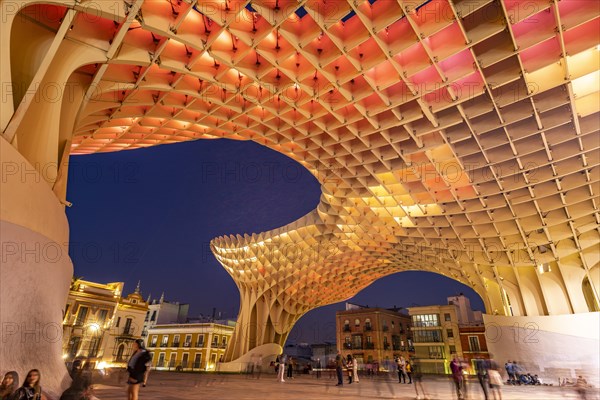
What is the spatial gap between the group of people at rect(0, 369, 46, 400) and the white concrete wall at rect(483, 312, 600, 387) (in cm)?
2829

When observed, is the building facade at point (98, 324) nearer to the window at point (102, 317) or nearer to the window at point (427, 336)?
the window at point (102, 317)

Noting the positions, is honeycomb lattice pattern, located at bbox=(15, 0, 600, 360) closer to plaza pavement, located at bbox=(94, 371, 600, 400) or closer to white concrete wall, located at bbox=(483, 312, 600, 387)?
white concrete wall, located at bbox=(483, 312, 600, 387)

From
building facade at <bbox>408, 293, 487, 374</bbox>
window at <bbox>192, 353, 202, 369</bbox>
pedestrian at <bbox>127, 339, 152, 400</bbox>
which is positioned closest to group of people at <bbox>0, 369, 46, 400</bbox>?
pedestrian at <bbox>127, 339, 152, 400</bbox>

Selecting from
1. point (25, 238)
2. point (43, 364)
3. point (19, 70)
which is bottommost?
point (43, 364)

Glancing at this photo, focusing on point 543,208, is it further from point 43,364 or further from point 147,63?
point 43,364

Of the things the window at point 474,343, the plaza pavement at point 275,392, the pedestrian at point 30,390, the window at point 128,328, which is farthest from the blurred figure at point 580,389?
the window at point 128,328

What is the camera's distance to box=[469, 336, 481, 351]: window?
2142 inches

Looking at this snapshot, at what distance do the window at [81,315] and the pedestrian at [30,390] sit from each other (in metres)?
44.9

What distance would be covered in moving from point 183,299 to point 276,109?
15998 centimetres

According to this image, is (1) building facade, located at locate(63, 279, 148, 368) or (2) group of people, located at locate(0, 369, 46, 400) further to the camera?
(1) building facade, located at locate(63, 279, 148, 368)

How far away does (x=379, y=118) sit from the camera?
18.2m

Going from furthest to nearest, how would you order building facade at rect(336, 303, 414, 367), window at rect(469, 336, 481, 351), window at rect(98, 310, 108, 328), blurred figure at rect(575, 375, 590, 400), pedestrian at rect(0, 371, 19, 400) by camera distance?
building facade at rect(336, 303, 414, 367) → window at rect(469, 336, 481, 351) → window at rect(98, 310, 108, 328) → blurred figure at rect(575, 375, 590, 400) → pedestrian at rect(0, 371, 19, 400)

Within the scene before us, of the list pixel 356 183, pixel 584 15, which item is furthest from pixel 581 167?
pixel 356 183

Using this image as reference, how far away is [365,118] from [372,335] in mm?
63644
